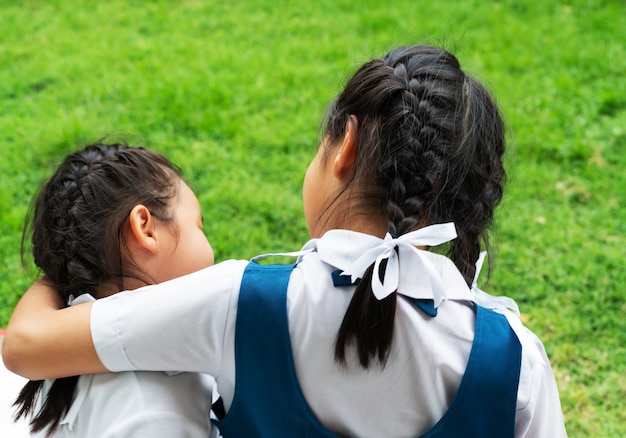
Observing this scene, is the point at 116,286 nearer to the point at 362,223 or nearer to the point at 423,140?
the point at 362,223

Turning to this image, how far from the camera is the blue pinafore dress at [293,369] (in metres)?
1.37

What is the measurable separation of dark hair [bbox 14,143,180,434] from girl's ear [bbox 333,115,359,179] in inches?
19.7

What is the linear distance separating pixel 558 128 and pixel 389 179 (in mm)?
2591

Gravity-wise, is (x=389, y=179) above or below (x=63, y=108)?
above

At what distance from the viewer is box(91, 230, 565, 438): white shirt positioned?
4.49 feet

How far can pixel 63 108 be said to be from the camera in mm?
3873

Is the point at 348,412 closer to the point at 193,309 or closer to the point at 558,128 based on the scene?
the point at 193,309

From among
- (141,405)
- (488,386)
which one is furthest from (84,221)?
(488,386)

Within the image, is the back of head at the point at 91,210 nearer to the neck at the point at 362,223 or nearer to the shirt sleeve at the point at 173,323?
the shirt sleeve at the point at 173,323

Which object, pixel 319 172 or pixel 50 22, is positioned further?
pixel 50 22

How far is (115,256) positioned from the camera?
173 cm

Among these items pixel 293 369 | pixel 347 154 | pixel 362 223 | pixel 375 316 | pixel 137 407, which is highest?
pixel 347 154

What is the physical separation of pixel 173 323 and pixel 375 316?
38 centimetres

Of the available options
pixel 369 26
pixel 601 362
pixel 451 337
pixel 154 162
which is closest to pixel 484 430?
pixel 451 337
